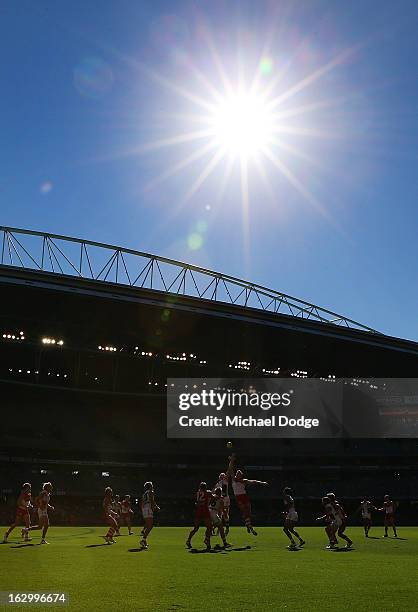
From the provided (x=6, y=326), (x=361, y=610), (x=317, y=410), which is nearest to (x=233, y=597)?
(x=361, y=610)

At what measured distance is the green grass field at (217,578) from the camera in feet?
31.0

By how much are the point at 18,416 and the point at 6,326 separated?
9.93 meters

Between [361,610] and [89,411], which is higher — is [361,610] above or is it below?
below

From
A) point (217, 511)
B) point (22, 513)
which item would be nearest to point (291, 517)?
point (217, 511)

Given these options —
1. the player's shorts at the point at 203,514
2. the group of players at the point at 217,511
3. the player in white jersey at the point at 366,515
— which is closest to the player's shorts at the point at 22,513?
the group of players at the point at 217,511

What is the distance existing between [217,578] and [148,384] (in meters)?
59.7

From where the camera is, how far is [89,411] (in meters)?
69.7

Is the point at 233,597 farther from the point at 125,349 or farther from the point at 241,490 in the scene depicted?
the point at 125,349

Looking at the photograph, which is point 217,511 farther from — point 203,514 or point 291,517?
point 291,517

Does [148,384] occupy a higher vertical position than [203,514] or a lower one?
higher

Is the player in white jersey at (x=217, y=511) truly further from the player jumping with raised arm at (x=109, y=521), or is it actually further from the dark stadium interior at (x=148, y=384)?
the dark stadium interior at (x=148, y=384)

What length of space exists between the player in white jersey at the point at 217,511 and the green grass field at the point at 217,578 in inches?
39.7

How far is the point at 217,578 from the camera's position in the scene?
40.3 ft

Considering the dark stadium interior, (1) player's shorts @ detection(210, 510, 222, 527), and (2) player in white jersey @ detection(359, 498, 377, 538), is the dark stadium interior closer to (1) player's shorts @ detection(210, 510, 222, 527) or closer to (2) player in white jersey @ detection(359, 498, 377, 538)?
(2) player in white jersey @ detection(359, 498, 377, 538)
